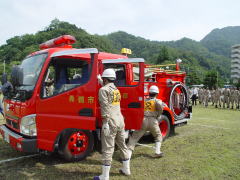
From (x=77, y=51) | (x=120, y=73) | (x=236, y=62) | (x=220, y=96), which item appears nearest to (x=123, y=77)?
(x=120, y=73)

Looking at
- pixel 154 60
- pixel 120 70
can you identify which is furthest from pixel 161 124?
pixel 154 60

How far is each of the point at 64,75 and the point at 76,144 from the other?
148 centimetres

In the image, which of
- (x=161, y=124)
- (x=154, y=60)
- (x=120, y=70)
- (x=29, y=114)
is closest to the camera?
(x=29, y=114)

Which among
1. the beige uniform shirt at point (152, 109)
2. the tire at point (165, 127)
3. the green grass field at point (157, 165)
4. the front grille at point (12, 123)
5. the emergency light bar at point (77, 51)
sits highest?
the emergency light bar at point (77, 51)

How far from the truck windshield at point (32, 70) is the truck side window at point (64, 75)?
18 centimetres

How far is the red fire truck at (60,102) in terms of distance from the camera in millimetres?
3766

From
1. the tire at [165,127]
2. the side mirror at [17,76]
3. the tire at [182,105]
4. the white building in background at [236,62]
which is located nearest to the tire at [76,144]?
the side mirror at [17,76]

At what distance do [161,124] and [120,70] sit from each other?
6.71 feet

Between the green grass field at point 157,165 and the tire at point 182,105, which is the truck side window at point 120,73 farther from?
the tire at point 182,105

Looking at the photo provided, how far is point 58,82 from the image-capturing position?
4.47 m

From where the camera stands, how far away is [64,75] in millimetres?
4727

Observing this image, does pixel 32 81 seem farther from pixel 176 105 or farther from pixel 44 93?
pixel 176 105

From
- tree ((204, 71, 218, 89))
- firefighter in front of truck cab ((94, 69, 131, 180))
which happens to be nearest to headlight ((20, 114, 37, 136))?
firefighter in front of truck cab ((94, 69, 131, 180))

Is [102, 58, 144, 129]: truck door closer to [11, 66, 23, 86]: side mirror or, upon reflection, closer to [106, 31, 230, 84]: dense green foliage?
[11, 66, 23, 86]: side mirror
